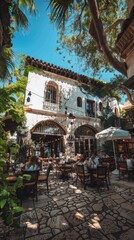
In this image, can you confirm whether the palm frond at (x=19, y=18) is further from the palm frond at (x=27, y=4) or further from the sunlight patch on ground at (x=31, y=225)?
the sunlight patch on ground at (x=31, y=225)

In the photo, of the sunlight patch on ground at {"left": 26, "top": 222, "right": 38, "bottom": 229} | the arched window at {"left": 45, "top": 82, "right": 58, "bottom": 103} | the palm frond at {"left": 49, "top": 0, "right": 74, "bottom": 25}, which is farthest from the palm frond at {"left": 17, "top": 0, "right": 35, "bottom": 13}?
the arched window at {"left": 45, "top": 82, "right": 58, "bottom": 103}

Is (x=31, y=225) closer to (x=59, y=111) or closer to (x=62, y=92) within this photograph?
(x=59, y=111)

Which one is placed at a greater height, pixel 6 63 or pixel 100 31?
pixel 100 31

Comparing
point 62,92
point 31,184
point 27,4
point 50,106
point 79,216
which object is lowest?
point 79,216

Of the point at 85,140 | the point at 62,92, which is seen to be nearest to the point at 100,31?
the point at 62,92

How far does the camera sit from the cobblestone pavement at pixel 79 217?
248 centimetres

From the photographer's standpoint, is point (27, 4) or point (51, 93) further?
point (51, 93)

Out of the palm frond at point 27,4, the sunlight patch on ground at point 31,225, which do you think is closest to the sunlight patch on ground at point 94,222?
the sunlight patch on ground at point 31,225

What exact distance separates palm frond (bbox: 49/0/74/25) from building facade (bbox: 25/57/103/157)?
8047 millimetres

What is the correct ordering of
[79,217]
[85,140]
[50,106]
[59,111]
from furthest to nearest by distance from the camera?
1. [85,140]
2. [59,111]
3. [50,106]
4. [79,217]

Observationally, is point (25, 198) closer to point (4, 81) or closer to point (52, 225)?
point (52, 225)

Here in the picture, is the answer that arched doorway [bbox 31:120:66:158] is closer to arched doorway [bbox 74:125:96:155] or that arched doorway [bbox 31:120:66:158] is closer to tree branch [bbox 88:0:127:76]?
arched doorway [bbox 74:125:96:155]

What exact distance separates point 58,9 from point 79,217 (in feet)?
14.1

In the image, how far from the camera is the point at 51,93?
461 inches
